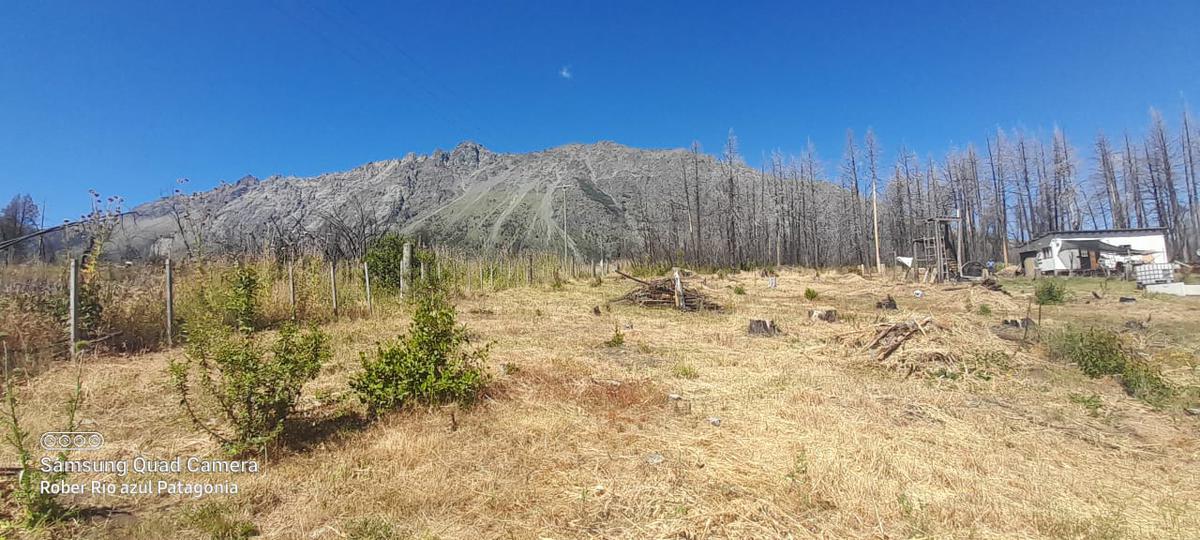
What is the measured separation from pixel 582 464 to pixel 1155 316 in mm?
14844

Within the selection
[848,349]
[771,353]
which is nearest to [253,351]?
[771,353]

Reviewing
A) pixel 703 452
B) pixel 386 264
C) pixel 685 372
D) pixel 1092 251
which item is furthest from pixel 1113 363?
pixel 1092 251

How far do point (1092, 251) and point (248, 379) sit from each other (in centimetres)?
3954

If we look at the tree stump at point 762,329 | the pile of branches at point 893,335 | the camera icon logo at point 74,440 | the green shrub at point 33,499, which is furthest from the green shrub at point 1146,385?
the camera icon logo at point 74,440

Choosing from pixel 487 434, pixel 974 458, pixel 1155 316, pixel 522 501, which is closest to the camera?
pixel 522 501

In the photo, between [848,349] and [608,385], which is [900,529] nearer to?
[608,385]

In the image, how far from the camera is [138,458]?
3402 mm

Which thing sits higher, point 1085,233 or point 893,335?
point 1085,233

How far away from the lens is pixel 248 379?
10.9ft

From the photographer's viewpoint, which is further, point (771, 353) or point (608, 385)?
point (771, 353)

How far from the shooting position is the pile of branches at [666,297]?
13281mm

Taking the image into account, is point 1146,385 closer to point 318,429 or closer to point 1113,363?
point 1113,363

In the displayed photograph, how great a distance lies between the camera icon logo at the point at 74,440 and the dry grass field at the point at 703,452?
132 mm

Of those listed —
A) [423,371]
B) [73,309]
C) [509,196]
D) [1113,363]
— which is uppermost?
[509,196]
